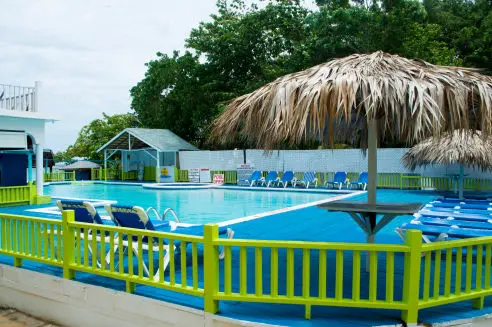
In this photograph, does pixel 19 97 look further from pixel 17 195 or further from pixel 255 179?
pixel 255 179

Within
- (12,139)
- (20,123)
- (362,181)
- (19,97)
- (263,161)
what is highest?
(19,97)

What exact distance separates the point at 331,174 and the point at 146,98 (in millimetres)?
16578

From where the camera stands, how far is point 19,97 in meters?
13.8

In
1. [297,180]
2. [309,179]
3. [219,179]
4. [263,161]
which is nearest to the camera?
[309,179]

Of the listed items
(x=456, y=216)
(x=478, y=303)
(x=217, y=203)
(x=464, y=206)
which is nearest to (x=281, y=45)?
(x=217, y=203)

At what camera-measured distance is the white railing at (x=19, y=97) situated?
13.3 meters

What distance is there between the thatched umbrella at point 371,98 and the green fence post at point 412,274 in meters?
1.26

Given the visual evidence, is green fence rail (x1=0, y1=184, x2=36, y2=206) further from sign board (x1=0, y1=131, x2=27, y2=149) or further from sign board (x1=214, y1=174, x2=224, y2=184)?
sign board (x1=214, y1=174, x2=224, y2=184)

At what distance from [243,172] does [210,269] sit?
18.7 metres

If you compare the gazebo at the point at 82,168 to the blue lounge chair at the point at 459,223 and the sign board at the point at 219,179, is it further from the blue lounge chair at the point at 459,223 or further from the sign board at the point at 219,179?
the blue lounge chair at the point at 459,223

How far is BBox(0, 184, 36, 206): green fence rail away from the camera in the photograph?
13836 mm

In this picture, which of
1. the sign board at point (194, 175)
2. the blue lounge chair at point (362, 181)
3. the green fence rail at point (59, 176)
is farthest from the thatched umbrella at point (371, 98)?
the green fence rail at point (59, 176)

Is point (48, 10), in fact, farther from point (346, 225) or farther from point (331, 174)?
point (331, 174)

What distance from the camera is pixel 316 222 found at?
9.73m
